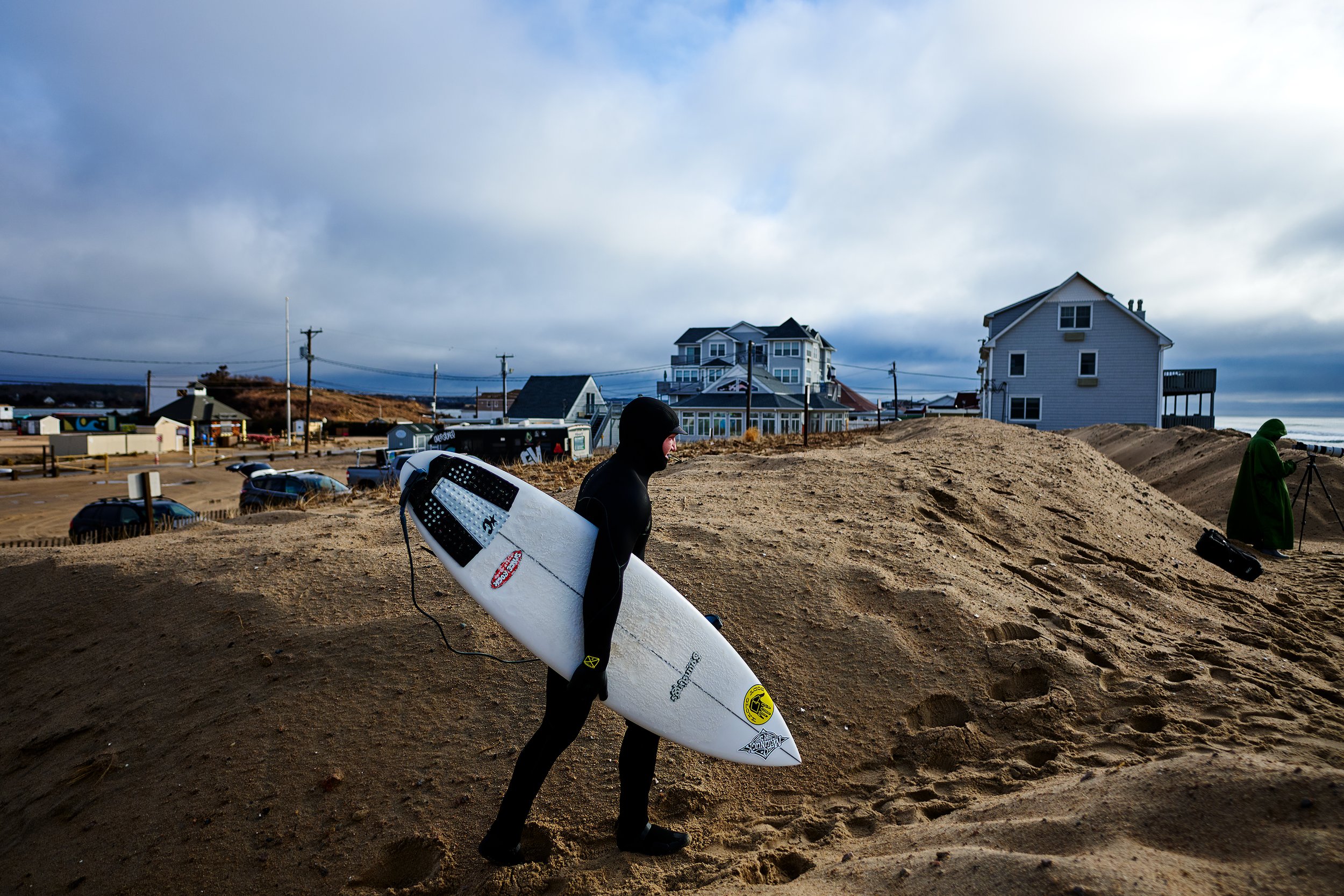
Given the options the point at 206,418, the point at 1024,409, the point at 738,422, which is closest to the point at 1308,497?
the point at 1024,409

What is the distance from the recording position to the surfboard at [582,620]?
301cm

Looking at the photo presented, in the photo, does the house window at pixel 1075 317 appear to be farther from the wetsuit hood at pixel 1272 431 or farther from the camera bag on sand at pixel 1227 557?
the camera bag on sand at pixel 1227 557

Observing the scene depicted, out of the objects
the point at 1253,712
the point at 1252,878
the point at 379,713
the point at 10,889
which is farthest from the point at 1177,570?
the point at 10,889

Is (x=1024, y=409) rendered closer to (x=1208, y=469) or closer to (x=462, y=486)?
(x=1208, y=469)

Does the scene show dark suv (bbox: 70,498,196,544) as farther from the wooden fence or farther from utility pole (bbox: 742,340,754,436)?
utility pole (bbox: 742,340,754,436)

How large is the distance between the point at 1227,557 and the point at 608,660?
8.63 metres

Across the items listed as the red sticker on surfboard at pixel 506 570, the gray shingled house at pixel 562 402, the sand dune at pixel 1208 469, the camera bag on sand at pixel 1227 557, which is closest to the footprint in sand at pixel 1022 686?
the red sticker on surfboard at pixel 506 570

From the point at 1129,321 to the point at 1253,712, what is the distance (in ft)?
106

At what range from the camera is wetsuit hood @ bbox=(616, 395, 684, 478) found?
291 centimetres

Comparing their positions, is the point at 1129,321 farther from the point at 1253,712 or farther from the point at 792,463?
the point at 1253,712

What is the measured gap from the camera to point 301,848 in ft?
10.4

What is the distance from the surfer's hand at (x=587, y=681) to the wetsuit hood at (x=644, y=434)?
0.84m

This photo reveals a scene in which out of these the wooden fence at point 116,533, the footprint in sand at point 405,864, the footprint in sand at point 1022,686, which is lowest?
the footprint in sand at point 405,864

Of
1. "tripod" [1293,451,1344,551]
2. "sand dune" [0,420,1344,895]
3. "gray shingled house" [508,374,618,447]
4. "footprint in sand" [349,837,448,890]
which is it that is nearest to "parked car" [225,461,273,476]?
"gray shingled house" [508,374,618,447]
